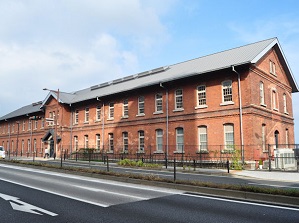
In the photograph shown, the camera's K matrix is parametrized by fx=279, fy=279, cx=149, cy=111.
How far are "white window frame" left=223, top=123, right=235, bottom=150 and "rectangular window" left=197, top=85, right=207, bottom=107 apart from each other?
308 centimetres

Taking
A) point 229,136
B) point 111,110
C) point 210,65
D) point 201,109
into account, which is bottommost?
point 229,136

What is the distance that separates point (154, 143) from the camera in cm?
2772

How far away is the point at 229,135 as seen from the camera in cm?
2248

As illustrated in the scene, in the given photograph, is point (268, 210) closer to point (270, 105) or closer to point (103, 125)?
point (270, 105)

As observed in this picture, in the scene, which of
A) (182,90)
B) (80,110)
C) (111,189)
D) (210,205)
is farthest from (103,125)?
(210,205)

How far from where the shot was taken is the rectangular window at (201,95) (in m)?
24.6

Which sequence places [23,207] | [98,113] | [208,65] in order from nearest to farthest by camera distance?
[23,207], [208,65], [98,113]

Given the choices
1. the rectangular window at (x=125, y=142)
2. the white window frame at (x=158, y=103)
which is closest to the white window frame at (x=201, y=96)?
the white window frame at (x=158, y=103)

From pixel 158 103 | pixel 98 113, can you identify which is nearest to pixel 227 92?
pixel 158 103

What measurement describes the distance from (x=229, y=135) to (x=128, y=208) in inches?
660

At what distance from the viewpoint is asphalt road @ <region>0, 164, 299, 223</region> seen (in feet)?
20.5

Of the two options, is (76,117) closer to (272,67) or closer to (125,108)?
(125,108)

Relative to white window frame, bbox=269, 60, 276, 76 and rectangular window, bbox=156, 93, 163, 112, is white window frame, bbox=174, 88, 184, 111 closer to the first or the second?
rectangular window, bbox=156, 93, 163, 112

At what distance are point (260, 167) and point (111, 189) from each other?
45.5 feet
